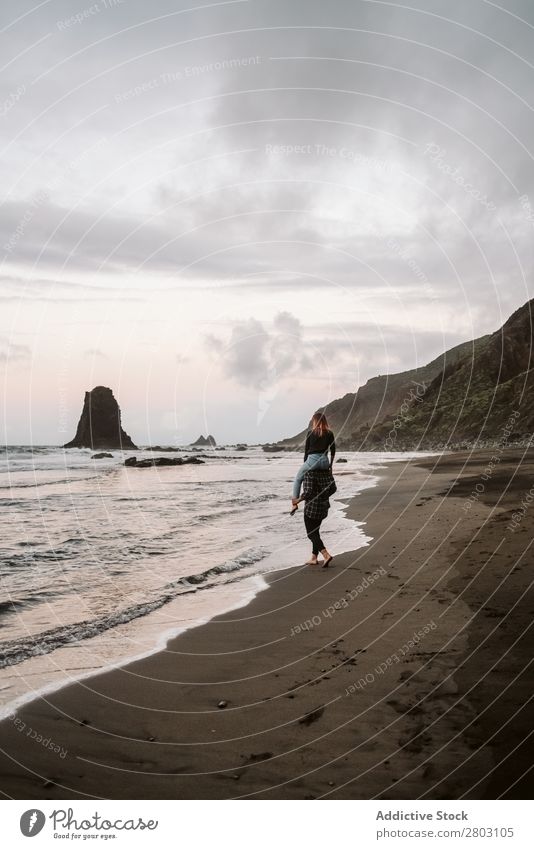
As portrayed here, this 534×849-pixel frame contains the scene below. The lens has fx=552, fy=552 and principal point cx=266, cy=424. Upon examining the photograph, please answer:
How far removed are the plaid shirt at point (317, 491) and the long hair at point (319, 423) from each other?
82 centimetres

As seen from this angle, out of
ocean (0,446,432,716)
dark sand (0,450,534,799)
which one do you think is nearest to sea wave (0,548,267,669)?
ocean (0,446,432,716)

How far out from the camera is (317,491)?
37.1 feet

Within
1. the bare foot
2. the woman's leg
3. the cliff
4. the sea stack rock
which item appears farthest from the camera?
the sea stack rock

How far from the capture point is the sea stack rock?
12750 cm

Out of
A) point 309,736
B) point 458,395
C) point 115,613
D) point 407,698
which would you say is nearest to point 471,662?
point 407,698

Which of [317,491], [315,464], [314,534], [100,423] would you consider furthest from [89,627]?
[100,423]

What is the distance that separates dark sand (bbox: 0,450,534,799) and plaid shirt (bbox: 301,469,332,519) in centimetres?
298

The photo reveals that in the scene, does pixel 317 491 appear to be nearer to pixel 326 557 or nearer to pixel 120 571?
pixel 326 557

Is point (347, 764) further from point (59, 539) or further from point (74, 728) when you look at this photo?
point (59, 539)

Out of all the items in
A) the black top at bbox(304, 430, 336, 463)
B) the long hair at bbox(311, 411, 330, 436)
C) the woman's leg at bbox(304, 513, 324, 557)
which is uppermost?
the long hair at bbox(311, 411, 330, 436)

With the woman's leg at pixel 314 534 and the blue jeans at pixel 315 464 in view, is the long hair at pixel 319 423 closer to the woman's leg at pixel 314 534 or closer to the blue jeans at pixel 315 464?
the blue jeans at pixel 315 464

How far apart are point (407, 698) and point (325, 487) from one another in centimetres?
680

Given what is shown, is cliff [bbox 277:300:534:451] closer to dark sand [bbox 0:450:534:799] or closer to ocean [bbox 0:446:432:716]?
ocean [bbox 0:446:432:716]

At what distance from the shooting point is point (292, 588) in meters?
9.38
